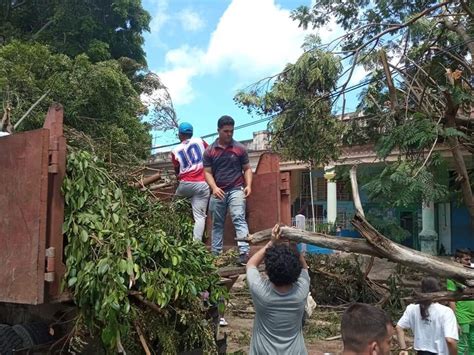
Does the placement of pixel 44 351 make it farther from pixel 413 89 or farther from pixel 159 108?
pixel 159 108

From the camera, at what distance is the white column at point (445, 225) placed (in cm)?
1917

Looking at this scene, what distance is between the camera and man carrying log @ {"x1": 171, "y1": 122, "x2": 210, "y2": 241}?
474 centimetres

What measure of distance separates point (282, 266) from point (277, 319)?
310 millimetres

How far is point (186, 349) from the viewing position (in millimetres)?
3732

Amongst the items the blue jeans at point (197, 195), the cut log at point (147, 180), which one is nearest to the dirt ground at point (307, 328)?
the blue jeans at point (197, 195)

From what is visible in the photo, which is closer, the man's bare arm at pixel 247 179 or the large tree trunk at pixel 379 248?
the large tree trunk at pixel 379 248

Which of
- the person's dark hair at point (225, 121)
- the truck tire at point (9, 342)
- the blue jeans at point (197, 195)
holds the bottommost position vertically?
the truck tire at point (9, 342)

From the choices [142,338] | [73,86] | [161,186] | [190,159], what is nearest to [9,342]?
[142,338]

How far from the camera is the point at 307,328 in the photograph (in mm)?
7625

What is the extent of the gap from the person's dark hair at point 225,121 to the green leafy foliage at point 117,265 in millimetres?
1284

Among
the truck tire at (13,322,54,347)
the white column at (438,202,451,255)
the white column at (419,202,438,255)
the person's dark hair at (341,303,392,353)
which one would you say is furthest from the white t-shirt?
the white column at (438,202,451,255)

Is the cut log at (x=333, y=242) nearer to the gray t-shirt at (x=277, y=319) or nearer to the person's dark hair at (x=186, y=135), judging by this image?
the gray t-shirt at (x=277, y=319)

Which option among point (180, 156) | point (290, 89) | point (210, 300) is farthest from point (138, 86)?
point (210, 300)

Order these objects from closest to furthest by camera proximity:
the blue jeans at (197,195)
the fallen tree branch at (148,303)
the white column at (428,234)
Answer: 1. the fallen tree branch at (148,303)
2. the blue jeans at (197,195)
3. the white column at (428,234)
